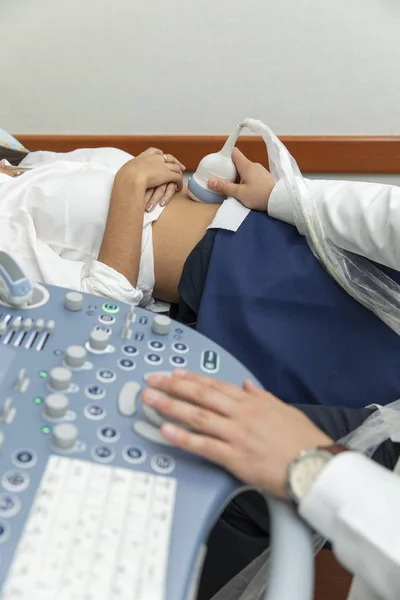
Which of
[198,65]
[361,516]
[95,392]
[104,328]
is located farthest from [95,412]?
[198,65]

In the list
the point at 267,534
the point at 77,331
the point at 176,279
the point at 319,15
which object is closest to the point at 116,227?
the point at 176,279

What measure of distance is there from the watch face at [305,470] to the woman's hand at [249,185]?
22.0 inches

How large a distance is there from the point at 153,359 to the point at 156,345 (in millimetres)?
24

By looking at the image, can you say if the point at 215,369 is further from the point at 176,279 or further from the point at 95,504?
the point at 176,279

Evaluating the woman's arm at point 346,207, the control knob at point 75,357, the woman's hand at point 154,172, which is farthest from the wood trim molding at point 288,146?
the control knob at point 75,357

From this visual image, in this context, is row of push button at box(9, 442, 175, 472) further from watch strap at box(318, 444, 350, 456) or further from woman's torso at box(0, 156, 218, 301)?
woman's torso at box(0, 156, 218, 301)

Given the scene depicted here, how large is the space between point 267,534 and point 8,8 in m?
1.24

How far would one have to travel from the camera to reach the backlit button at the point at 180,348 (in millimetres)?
588

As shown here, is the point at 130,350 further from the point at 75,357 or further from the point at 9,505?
the point at 9,505

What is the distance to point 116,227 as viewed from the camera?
90cm

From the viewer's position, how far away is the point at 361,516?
1.45 feet

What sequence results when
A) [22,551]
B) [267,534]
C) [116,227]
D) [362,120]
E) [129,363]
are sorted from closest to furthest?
[22,551], [129,363], [267,534], [116,227], [362,120]

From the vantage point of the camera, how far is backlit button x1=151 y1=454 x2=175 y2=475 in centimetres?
45

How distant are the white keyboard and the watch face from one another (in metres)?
0.11
